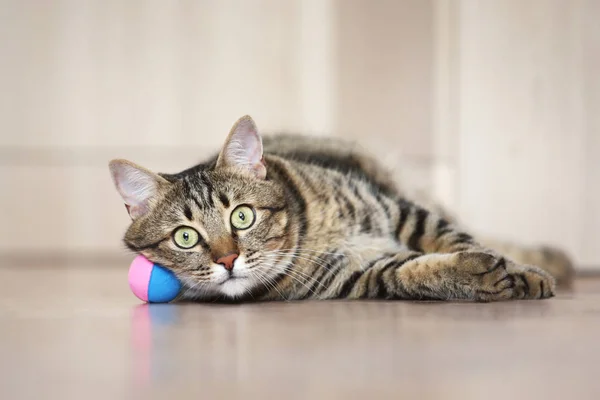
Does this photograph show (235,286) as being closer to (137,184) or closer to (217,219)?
(217,219)

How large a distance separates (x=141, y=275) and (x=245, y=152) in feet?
1.23

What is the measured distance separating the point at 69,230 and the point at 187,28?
1258mm

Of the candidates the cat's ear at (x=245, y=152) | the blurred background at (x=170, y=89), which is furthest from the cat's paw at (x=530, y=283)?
the blurred background at (x=170, y=89)

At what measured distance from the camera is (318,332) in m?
1.07

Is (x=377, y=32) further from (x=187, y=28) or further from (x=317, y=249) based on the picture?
(x=317, y=249)

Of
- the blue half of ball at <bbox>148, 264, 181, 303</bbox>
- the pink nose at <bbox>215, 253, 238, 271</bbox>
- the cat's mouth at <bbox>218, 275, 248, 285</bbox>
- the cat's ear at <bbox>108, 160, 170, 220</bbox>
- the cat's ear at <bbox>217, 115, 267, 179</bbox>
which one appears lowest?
the blue half of ball at <bbox>148, 264, 181, 303</bbox>

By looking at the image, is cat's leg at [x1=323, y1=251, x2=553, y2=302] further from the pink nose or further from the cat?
the pink nose

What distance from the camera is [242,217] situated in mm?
1396

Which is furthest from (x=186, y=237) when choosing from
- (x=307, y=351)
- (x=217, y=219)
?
(x=307, y=351)

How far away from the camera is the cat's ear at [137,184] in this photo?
143 centimetres

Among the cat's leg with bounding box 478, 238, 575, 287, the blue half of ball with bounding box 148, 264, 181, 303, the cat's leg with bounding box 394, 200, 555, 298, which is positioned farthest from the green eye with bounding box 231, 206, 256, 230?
the cat's leg with bounding box 478, 238, 575, 287

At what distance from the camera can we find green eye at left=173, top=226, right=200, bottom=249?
1375mm

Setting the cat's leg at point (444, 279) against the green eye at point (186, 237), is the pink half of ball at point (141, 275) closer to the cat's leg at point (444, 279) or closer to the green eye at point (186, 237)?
the green eye at point (186, 237)

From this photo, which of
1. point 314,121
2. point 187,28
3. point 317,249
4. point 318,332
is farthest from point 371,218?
point 187,28
